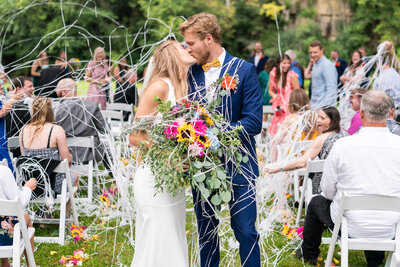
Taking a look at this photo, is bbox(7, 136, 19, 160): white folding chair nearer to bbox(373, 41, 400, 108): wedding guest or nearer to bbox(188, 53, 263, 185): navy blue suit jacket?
bbox(188, 53, 263, 185): navy blue suit jacket

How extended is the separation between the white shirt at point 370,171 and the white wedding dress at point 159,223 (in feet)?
3.73

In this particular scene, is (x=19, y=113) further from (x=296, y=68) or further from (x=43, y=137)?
(x=296, y=68)

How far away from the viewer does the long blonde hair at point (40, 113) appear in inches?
188

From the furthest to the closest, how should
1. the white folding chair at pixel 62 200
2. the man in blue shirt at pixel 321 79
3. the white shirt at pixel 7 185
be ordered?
the man in blue shirt at pixel 321 79
the white folding chair at pixel 62 200
the white shirt at pixel 7 185

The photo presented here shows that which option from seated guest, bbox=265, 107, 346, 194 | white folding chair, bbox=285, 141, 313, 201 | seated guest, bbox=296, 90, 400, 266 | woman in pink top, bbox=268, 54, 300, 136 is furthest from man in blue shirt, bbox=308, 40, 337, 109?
seated guest, bbox=296, 90, 400, 266

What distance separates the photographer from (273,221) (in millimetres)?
5098

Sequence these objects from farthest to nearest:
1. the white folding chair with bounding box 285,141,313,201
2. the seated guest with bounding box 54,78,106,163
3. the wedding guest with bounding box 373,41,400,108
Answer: the wedding guest with bounding box 373,41,400,108 < the seated guest with bounding box 54,78,106,163 < the white folding chair with bounding box 285,141,313,201

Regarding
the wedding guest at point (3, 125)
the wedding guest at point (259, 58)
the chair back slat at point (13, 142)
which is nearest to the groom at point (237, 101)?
the wedding guest at point (3, 125)

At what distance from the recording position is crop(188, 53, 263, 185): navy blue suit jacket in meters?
3.13

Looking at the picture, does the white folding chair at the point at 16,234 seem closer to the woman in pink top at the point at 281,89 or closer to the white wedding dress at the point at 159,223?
the white wedding dress at the point at 159,223

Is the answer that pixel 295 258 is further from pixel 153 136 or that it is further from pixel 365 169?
pixel 153 136

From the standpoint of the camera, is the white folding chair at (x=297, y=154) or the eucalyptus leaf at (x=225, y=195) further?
the white folding chair at (x=297, y=154)

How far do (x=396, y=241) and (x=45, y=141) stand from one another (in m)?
3.26

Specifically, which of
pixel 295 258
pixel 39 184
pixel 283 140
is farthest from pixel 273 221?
pixel 39 184
